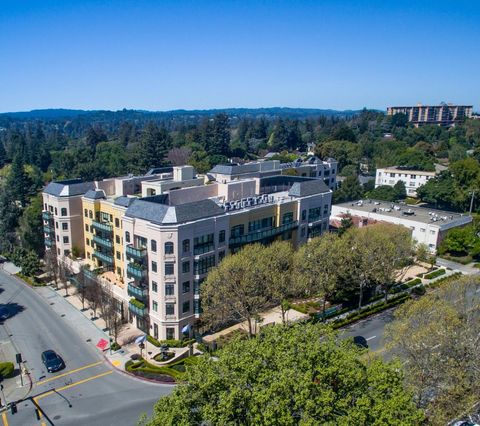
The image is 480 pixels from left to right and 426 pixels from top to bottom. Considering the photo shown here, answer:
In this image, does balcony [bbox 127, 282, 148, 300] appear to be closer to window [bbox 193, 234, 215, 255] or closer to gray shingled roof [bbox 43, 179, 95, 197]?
window [bbox 193, 234, 215, 255]

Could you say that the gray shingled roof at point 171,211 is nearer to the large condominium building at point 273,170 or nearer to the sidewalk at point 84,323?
the sidewalk at point 84,323

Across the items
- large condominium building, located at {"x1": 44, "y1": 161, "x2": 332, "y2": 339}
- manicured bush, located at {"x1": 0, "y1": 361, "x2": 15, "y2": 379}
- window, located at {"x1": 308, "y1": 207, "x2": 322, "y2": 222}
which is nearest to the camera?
manicured bush, located at {"x1": 0, "y1": 361, "x2": 15, "y2": 379}

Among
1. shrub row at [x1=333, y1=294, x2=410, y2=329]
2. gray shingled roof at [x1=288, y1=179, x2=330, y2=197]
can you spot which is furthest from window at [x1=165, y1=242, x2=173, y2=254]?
gray shingled roof at [x1=288, y1=179, x2=330, y2=197]

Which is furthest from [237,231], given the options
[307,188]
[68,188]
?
[68,188]

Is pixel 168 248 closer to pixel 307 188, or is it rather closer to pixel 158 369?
pixel 158 369

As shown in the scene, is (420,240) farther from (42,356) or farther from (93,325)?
(42,356)

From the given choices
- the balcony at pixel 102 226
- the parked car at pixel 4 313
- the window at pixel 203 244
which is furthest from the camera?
the balcony at pixel 102 226

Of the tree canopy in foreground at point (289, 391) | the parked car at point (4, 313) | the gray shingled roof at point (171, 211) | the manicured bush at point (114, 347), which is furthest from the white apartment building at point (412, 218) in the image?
the parked car at point (4, 313)
